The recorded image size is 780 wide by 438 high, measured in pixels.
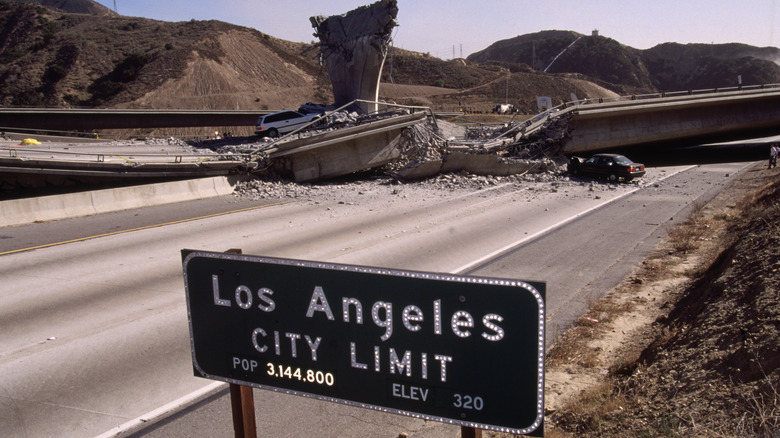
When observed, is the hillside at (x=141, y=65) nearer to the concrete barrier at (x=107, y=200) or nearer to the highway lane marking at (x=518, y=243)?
the concrete barrier at (x=107, y=200)

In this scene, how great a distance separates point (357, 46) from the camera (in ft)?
116

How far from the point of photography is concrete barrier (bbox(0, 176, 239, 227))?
17250 mm

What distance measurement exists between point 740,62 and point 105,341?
15492 centimetres

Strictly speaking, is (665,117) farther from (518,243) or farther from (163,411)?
(163,411)

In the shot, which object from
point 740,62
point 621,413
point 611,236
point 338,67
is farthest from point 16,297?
point 740,62

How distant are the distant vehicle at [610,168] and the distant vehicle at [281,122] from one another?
13860 millimetres

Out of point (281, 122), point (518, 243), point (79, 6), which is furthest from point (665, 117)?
point (79, 6)

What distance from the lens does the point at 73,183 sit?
21203 millimetres

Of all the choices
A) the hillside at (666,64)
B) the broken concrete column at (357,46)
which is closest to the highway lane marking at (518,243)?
the broken concrete column at (357,46)

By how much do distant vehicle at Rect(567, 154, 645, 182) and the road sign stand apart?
2593 cm

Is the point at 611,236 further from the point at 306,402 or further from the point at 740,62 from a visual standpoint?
the point at 740,62

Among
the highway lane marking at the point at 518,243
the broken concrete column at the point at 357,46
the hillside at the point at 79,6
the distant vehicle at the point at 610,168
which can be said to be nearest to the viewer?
the highway lane marking at the point at 518,243

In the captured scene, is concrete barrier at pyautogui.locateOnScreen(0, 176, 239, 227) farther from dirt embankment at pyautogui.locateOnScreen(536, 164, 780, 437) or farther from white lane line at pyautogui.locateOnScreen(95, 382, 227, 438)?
dirt embankment at pyautogui.locateOnScreen(536, 164, 780, 437)

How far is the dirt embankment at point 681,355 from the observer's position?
16.3 ft
